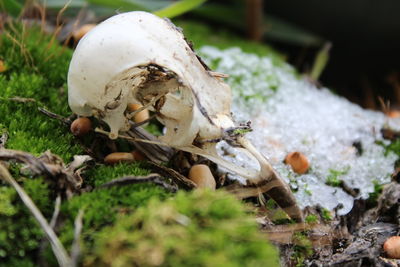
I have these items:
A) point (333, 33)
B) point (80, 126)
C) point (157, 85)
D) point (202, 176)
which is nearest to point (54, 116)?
point (80, 126)

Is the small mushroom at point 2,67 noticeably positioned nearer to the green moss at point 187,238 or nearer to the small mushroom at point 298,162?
the green moss at point 187,238

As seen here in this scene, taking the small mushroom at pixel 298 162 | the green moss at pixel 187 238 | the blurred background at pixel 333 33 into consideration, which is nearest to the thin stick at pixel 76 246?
the green moss at pixel 187 238

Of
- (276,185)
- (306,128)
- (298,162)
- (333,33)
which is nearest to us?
(276,185)

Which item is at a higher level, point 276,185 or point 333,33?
point 276,185

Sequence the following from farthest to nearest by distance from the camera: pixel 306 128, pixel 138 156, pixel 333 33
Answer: pixel 333 33 → pixel 306 128 → pixel 138 156

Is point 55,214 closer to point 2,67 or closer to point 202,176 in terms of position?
point 202,176

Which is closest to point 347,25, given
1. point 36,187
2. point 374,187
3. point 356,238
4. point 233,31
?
point 233,31

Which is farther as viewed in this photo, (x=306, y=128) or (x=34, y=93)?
(x=306, y=128)

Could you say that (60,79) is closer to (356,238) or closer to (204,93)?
(204,93)
